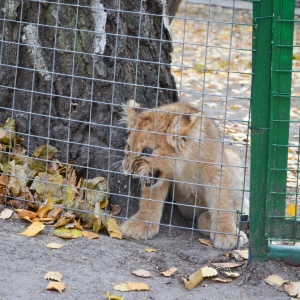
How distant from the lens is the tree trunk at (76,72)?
500 cm

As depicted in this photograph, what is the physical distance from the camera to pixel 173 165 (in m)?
5.08

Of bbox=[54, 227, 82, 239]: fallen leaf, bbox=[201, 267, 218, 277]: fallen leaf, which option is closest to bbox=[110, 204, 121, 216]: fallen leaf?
bbox=[54, 227, 82, 239]: fallen leaf

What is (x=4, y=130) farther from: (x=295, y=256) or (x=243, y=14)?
(x=243, y=14)

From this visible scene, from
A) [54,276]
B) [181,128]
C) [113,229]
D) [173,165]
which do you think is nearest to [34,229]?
[113,229]

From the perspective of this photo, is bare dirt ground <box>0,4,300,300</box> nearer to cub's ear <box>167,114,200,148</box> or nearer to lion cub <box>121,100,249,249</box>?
lion cub <box>121,100,249,249</box>

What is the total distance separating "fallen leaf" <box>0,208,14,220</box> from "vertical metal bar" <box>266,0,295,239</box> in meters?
2.00

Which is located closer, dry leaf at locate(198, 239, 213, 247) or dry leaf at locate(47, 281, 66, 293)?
dry leaf at locate(47, 281, 66, 293)

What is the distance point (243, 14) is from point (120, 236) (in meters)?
18.0

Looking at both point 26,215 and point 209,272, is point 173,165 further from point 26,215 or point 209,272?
point 26,215

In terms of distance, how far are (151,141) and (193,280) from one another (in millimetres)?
1247

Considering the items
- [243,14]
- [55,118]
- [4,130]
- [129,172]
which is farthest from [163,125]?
[243,14]

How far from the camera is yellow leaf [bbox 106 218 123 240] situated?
15.9 feet

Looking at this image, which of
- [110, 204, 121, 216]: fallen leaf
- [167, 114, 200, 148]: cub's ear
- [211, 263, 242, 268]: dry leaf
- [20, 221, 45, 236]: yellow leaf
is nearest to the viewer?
[211, 263, 242, 268]: dry leaf

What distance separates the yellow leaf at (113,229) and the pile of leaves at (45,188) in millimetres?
40
